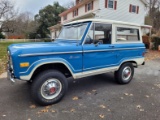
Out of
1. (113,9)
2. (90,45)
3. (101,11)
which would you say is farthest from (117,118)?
(113,9)

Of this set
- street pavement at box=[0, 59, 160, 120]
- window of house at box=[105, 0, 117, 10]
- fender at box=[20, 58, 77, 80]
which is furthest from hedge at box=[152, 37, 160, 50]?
fender at box=[20, 58, 77, 80]

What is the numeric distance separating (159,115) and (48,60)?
2.76 metres

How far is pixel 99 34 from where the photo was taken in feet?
14.8

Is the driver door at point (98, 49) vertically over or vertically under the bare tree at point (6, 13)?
under

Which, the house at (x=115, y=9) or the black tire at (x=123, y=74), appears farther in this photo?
the house at (x=115, y=9)

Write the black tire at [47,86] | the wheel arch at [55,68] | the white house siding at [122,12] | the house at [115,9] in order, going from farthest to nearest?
1. the white house siding at [122,12]
2. the house at [115,9]
3. the wheel arch at [55,68]
4. the black tire at [47,86]

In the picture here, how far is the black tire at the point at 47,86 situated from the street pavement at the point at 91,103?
0.54 feet

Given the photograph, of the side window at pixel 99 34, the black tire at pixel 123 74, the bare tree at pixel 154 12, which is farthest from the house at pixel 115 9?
the side window at pixel 99 34

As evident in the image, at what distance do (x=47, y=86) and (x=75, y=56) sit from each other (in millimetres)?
1006

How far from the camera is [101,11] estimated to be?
18141mm

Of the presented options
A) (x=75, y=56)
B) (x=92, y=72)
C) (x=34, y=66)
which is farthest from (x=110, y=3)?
(x=34, y=66)

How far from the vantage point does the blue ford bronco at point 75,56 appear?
3.32 metres

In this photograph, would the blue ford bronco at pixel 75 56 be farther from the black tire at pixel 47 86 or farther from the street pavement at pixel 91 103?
the street pavement at pixel 91 103

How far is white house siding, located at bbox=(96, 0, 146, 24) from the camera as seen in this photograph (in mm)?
18219
